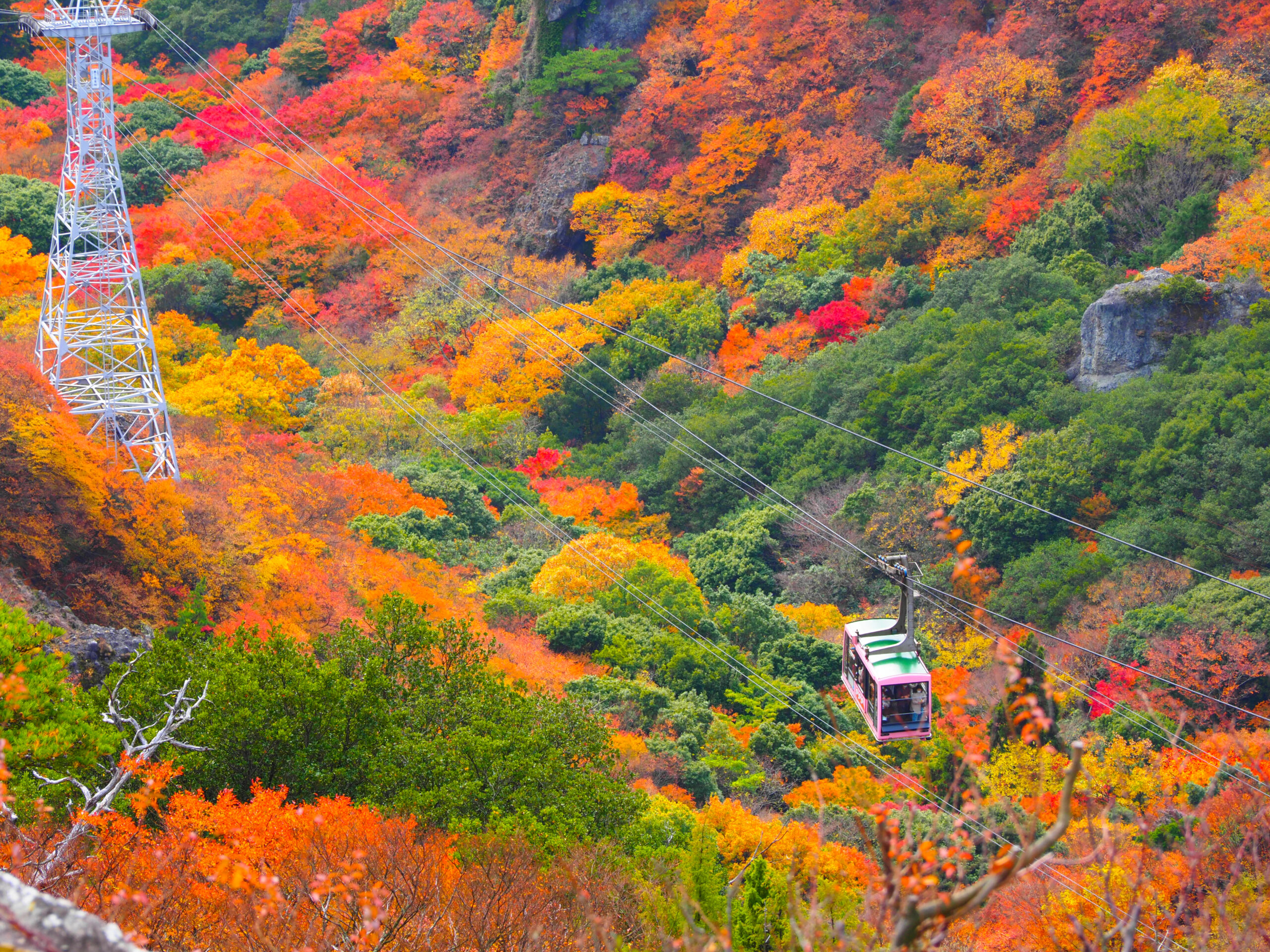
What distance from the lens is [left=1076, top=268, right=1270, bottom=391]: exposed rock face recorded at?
30453mm

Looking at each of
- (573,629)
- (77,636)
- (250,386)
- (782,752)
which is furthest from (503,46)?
(77,636)

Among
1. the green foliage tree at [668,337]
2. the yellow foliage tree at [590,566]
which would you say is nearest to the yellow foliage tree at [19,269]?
the green foliage tree at [668,337]

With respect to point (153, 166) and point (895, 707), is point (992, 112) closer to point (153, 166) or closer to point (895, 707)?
point (895, 707)

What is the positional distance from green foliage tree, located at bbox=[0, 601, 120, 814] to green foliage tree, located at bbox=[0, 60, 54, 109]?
50280 millimetres

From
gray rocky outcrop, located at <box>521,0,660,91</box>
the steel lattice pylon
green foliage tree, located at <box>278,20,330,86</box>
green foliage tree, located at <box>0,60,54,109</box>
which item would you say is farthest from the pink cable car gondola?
green foliage tree, located at <box>0,60,54,109</box>

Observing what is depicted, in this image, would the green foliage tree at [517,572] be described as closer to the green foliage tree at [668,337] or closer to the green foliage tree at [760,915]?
the green foliage tree at [668,337]

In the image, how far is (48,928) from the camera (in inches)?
149

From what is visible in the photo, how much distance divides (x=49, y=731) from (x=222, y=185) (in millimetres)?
40500

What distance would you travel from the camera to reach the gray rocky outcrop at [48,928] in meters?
3.73

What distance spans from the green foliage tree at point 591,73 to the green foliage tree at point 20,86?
26436 mm

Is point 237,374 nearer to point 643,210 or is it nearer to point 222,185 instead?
point 222,185

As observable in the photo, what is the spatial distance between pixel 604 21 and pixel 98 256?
3561cm

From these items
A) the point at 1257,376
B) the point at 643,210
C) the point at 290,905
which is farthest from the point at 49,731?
the point at 643,210

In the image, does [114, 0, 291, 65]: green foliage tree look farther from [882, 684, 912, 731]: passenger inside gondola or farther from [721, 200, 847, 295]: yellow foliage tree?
[882, 684, 912, 731]: passenger inside gondola
